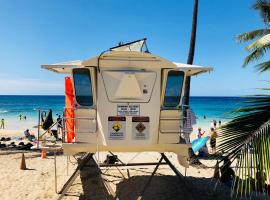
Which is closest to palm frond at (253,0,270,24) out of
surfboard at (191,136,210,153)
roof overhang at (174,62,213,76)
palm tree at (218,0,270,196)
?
surfboard at (191,136,210,153)

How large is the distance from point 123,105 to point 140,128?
780mm

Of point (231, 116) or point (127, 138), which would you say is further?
point (127, 138)

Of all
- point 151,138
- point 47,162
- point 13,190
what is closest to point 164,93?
point 151,138

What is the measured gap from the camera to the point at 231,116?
3.74 meters

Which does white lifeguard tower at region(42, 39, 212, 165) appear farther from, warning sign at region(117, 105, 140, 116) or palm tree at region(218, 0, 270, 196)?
palm tree at region(218, 0, 270, 196)

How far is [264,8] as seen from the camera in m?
19.6

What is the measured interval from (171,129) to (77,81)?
297 centimetres

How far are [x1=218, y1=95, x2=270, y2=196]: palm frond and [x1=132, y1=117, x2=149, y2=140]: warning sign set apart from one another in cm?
524

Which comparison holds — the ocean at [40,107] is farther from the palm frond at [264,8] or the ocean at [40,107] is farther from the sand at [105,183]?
the palm frond at [264,8]

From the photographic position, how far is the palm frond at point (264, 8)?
1945cm

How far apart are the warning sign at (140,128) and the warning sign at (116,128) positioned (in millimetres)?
271

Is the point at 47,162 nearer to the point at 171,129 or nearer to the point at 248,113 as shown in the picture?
the point at 171,129

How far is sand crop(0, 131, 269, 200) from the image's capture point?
1108cm

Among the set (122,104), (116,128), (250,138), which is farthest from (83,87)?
(250,138)
